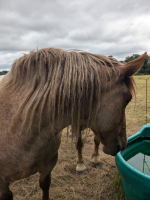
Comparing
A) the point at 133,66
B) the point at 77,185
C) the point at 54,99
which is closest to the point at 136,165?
the point at 77,185

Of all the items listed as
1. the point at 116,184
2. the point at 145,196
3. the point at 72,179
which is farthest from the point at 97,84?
the point at 72,179

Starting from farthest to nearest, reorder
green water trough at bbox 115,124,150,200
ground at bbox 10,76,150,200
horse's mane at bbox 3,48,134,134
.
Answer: ground at bbox 10,76,150,200 < green water trough at bbox 115,124,150,200 < horse's mane at bbox 3,48,134,134

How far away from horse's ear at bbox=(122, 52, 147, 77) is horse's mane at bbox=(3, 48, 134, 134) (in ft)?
0.29

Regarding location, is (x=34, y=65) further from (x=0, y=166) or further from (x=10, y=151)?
(x=0, y=166)

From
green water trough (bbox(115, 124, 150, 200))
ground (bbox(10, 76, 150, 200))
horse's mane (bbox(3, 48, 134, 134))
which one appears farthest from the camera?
ground (bbox(10, 76, 150, 200))

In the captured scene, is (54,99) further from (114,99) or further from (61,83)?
(114,99)

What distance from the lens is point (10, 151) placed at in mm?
1219

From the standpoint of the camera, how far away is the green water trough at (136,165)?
153 centimetres

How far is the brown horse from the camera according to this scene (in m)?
1.08

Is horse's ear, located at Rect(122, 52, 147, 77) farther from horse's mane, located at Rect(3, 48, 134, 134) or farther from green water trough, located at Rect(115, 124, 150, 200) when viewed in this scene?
green water trough, located at Rect(115, 124, 150, 200)

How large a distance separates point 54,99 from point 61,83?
0.13 metres

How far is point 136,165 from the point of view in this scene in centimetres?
235

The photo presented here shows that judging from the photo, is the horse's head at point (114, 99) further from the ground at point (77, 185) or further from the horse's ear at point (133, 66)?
Answer: the ground at point (77, 185)

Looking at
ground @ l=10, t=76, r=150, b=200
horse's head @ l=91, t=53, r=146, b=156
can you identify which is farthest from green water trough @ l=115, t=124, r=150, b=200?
horse's head @ l=91, t=53, r=146, b=156
